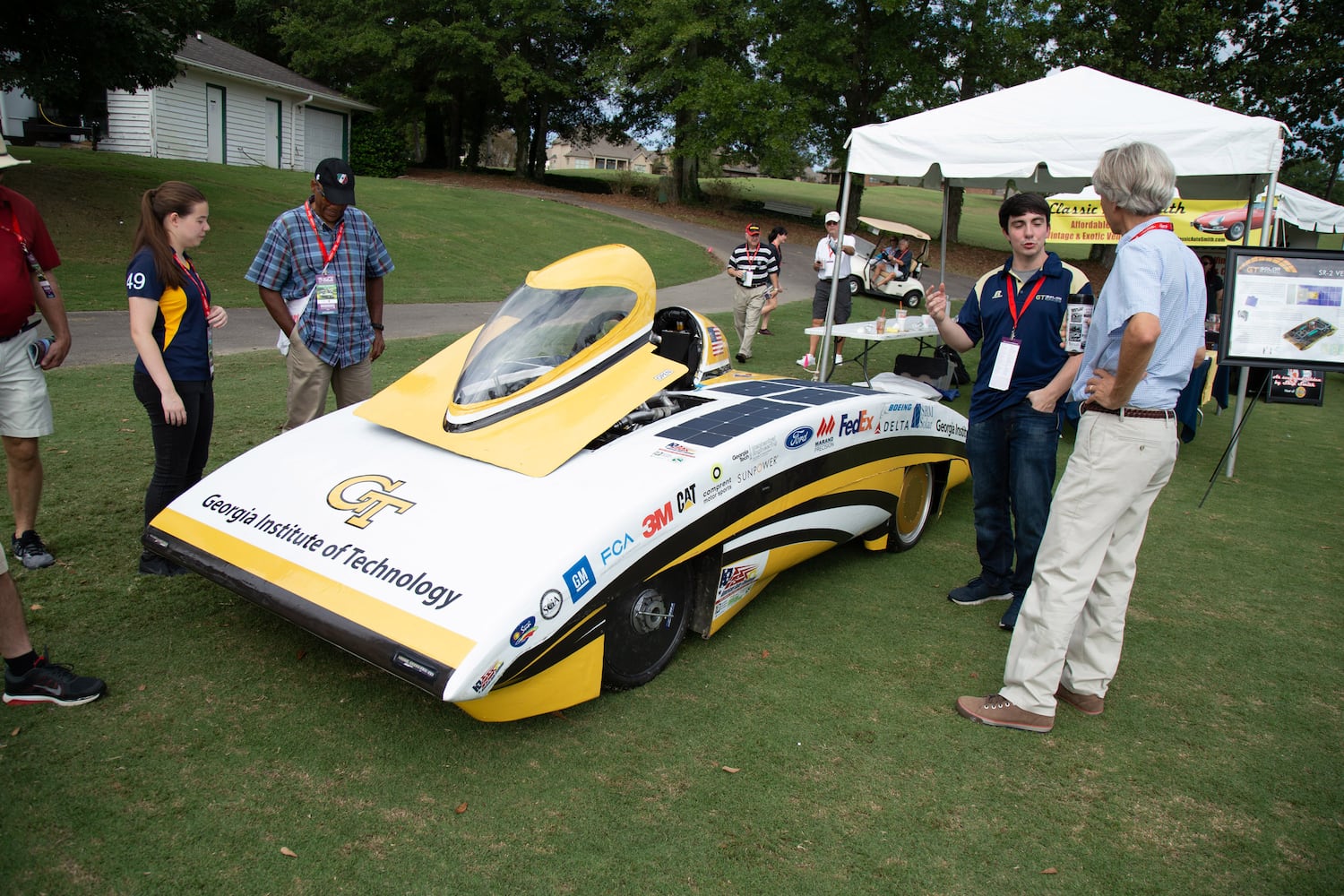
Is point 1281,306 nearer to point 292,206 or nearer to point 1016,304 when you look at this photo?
point 1016,304

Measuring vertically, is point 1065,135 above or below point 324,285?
above

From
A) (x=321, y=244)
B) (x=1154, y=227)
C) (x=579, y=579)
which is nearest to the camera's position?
(x=579, y=579)

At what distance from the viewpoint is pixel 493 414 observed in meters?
3.61

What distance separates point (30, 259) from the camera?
3.72 m

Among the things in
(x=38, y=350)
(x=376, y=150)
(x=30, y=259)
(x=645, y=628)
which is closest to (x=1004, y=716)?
(x=645, y=628)

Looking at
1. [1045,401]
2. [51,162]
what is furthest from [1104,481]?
[51,162]

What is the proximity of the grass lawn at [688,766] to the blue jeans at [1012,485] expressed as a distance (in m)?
0.27

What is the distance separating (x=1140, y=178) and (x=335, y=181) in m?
3.62

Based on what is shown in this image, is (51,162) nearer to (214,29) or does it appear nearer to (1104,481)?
(1104,481)

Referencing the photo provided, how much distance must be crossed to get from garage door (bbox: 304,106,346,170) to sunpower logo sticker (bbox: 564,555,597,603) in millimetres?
31676

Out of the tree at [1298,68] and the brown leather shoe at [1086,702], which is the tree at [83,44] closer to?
the brown leather shoe at [1086,702]

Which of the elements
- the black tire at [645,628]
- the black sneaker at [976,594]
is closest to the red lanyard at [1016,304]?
the black sneaker at [976,594]

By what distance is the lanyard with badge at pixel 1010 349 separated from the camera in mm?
3918

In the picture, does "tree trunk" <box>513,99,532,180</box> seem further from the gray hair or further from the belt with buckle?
the gray hair
